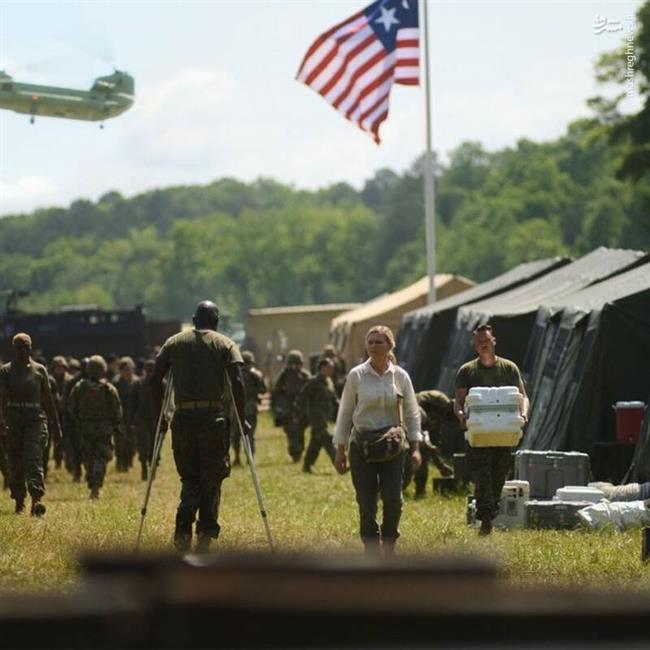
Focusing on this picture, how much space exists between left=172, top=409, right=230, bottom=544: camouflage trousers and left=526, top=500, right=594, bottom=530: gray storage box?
3.11m

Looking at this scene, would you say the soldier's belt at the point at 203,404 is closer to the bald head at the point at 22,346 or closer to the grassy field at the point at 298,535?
the grassy field at the point at 298,535

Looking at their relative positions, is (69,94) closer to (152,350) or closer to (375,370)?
(152,350)

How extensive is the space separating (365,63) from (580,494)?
15.8 meters

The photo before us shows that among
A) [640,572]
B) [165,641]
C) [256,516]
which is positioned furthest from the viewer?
[256,516]

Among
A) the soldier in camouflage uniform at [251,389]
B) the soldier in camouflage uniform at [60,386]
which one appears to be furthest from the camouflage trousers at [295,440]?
the soldier in camouflage uniform at [60,386]

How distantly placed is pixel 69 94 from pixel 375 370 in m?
32.0

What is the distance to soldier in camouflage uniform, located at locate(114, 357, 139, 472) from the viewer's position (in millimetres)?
26688

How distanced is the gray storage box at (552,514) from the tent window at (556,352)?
512 centimetres

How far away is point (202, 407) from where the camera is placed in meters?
12.3

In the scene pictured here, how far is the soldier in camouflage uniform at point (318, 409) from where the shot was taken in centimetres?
2528

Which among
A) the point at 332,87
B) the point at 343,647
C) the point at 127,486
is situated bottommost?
the point at 127,486

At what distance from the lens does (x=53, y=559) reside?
39.7 feet

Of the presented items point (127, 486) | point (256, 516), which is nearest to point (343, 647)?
point (256, 516)

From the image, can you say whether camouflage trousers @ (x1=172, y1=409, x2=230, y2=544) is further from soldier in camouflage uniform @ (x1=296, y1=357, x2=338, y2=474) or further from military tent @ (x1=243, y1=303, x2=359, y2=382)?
military tent @ (x1=243, y1=303, x2=359, y2=382)
